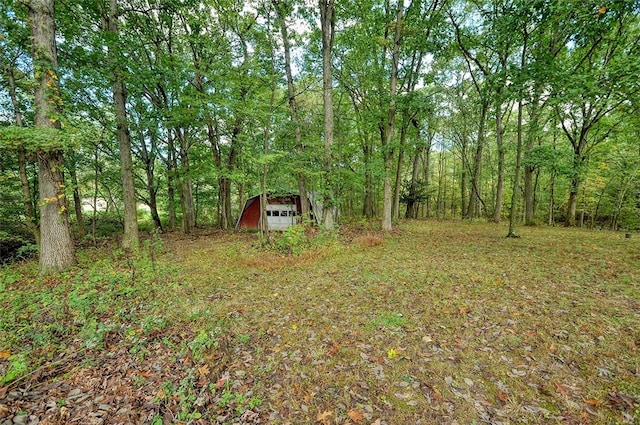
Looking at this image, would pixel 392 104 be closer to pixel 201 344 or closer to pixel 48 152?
pixel 201 344

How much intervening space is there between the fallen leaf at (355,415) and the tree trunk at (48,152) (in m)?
7.76

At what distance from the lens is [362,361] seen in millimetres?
3250

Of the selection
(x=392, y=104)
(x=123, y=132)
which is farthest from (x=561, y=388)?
(x=123, y=132)

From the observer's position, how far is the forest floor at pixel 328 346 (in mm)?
2561

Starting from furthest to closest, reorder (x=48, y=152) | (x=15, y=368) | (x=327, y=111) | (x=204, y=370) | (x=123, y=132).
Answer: (x=327, y=111) → (x=123, y=132) → (x=48, y=152) → (x=204, y=370) → (x=15, y=368)

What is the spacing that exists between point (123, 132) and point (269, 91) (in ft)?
20.2

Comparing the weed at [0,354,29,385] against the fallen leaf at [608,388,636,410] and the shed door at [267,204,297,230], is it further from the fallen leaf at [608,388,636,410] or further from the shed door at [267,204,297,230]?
the shed door at [267,204,297,230]

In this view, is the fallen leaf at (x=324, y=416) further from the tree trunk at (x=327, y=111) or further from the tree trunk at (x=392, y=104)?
the tree trunk at (x=392, y=104)

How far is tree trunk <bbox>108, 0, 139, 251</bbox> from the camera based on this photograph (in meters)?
8.29

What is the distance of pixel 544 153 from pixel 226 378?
41.1 feet

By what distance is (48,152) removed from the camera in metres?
6.02

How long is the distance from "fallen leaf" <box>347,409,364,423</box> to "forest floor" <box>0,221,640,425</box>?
19 mm

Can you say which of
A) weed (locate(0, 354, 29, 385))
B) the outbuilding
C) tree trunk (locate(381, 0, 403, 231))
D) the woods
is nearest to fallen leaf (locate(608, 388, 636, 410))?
weed (locate(0, 354, 29, 385))

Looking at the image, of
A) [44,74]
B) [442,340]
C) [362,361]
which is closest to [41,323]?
[362,361]
